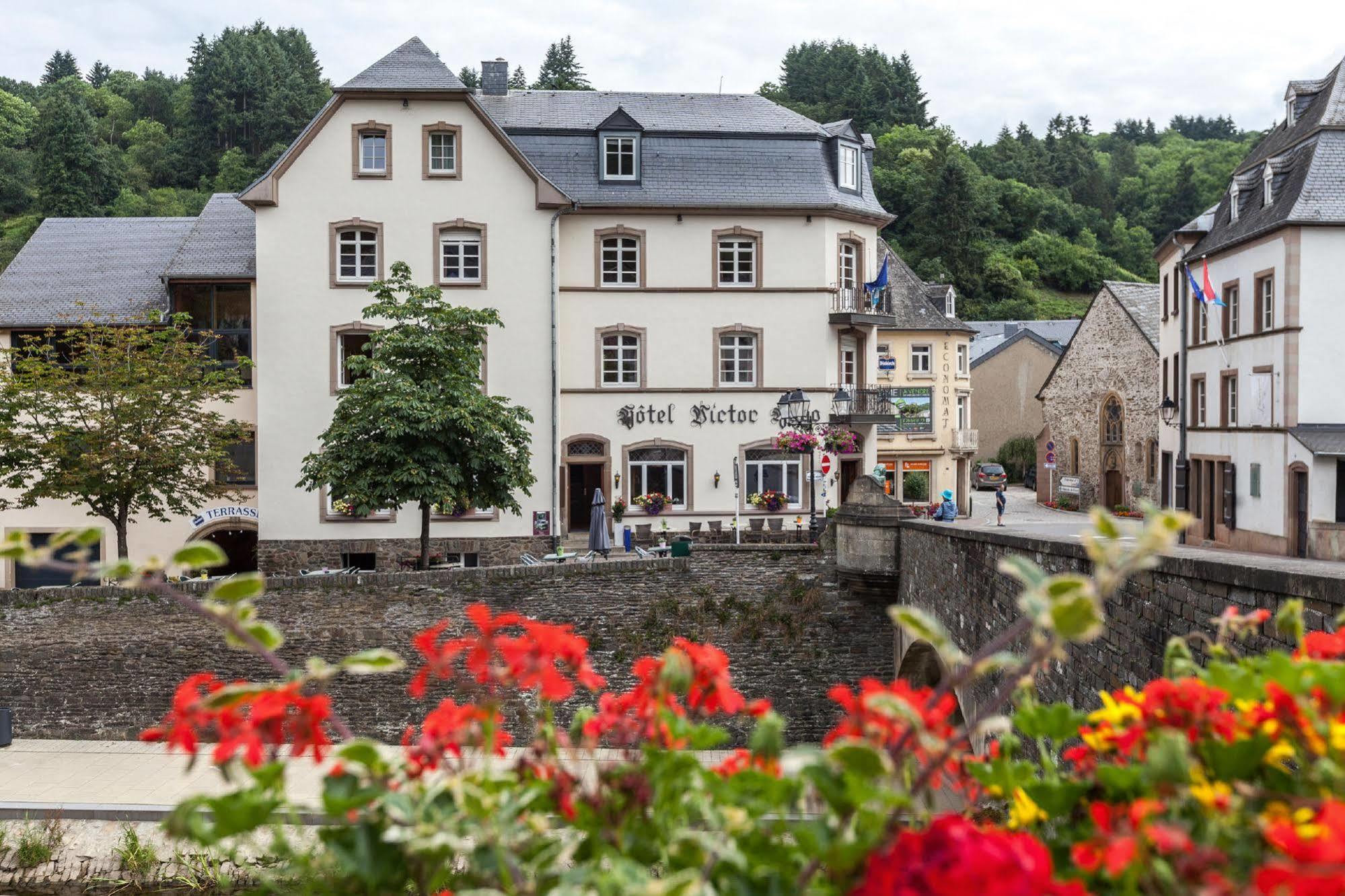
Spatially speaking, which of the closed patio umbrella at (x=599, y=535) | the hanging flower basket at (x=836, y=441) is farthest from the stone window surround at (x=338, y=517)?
the hanging flower basket at (x=836, y=441)

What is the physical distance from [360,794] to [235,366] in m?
26.1

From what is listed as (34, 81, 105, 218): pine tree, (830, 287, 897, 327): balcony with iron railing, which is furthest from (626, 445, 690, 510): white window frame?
(34, 81, 105, 218): pine tree

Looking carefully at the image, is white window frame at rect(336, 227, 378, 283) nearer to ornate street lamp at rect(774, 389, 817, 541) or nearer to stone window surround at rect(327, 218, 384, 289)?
stone window surround at rect(327, 218, 384, 289)

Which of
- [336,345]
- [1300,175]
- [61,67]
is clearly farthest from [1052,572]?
[61,67]

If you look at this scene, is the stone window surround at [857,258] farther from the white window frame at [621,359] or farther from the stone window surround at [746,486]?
the white window frame at [621,359]

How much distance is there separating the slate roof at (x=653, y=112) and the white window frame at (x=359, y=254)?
440 cm

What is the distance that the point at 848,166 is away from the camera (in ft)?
92.8

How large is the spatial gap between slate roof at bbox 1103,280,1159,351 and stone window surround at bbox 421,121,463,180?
83.1 ft

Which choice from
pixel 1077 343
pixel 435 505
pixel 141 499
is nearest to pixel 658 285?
pixel 435 505

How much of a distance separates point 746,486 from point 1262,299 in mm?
12230

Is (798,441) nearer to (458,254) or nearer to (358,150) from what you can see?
(458,254)

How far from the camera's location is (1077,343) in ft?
146

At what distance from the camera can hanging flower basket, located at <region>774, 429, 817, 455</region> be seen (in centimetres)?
2320

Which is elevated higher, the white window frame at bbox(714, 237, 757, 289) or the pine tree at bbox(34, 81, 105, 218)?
the pine tree at bbox(34, 81, 105, 218)
